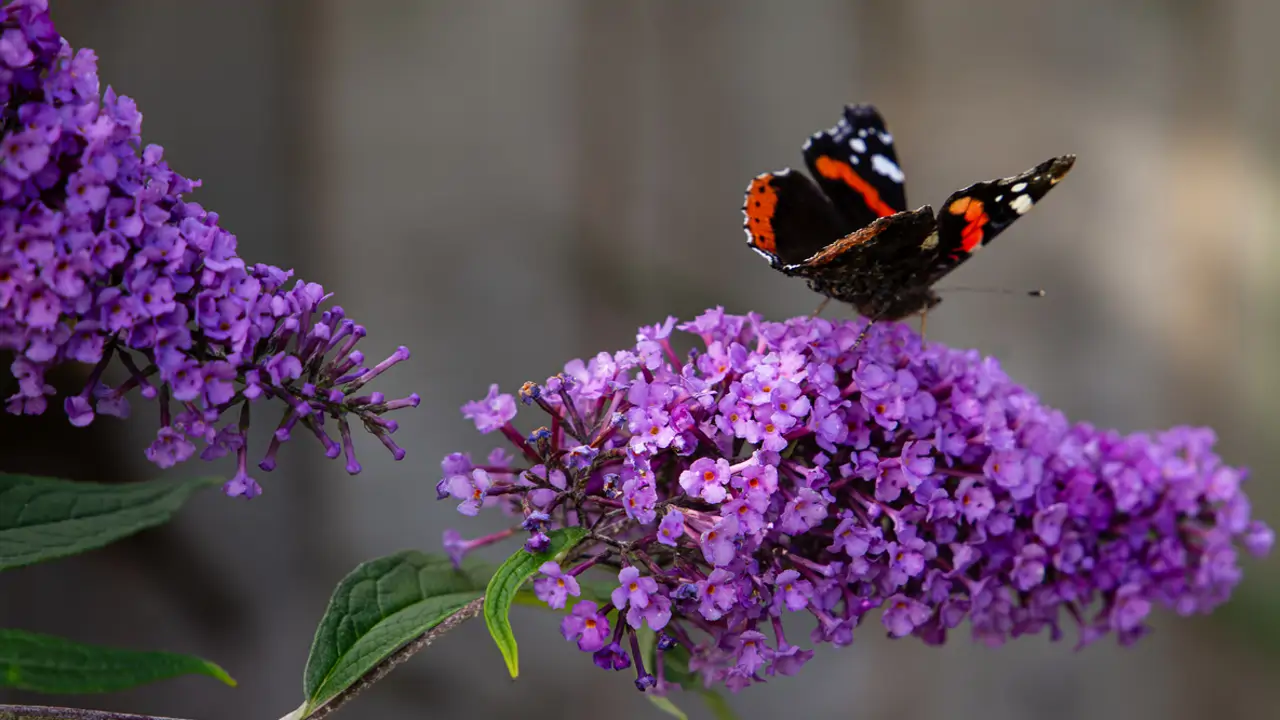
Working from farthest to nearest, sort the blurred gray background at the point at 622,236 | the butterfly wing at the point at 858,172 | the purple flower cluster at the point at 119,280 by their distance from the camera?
the blurred gray background at the point at 622,236
the butterfly wing at the point at 858,172
the purple flower cluster at the point at 119,280

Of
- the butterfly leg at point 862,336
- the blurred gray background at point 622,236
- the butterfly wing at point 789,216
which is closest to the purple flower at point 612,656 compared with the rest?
the butterfly leg at point 862,336

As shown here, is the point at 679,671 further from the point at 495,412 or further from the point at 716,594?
the point at 495,412

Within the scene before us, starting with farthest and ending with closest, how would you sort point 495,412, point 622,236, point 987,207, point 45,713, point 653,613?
1. point 622,236
2. point 987,207
3. point 495,412
4. point 653,613
5. point 45,713

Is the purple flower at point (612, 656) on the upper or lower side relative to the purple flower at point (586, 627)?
lower

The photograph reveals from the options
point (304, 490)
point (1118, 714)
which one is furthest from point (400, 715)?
point (1118, 714)

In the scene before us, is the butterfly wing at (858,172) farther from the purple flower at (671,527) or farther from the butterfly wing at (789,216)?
the purple flower at (671,527)

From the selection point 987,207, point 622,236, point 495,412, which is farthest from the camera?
point 622,236

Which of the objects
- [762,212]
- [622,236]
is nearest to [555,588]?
[762,212]
